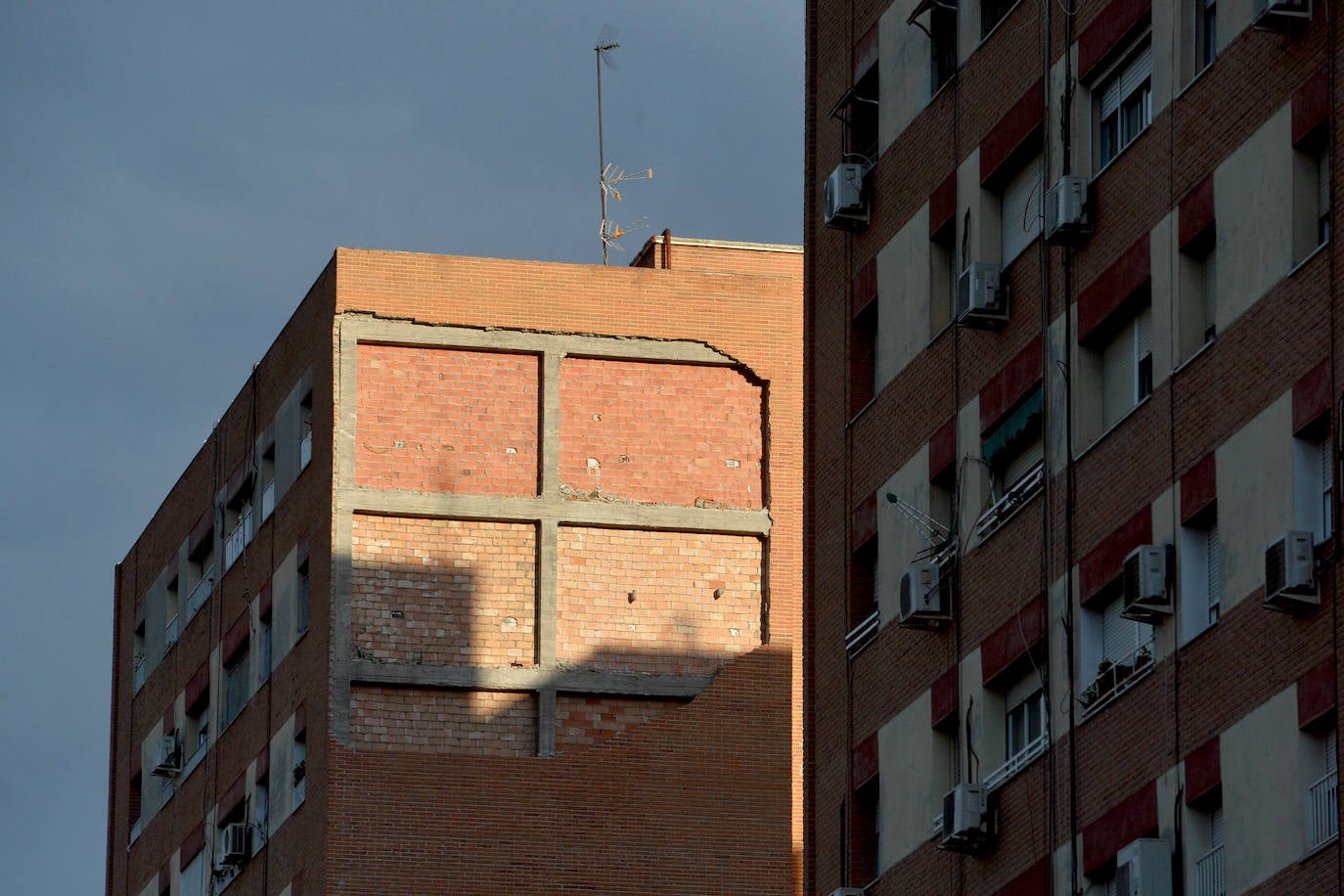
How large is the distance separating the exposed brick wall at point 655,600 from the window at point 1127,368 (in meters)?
19.8

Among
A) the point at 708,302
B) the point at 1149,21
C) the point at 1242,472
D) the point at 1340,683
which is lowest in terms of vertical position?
the point at 1340,683

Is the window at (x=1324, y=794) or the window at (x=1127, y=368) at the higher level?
the window at (x=1127, y=368)

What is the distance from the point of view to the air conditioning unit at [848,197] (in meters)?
41.0

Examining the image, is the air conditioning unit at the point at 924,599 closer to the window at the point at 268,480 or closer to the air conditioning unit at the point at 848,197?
the air conditioning unit at the point at 848,197

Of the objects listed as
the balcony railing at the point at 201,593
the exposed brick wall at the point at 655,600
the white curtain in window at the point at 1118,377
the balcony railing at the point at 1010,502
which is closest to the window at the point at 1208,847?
the white curtain in window at the point at 1118,377

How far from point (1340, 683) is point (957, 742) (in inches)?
359

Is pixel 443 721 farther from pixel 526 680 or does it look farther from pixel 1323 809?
pixel 1323 809

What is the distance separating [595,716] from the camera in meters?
52.4

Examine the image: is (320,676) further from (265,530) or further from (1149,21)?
(1149,21)

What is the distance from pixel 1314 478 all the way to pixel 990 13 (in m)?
10.6

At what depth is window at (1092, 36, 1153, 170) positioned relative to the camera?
111 ft

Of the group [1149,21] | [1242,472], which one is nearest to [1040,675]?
[1242,472]

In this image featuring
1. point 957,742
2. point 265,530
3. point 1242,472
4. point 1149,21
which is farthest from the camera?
point 265,530

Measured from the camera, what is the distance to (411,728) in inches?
2030
